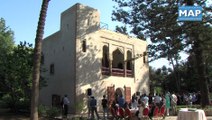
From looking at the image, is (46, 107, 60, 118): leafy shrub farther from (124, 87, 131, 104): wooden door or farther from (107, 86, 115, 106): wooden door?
(124, 87, 131, 104): wooden door

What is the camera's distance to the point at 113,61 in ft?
111

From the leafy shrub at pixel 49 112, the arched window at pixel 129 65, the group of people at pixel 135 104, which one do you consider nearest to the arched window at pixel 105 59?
the arched window at pixel 129 65

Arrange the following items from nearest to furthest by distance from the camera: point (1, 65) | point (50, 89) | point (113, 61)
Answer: point (1, 65) < point (50, 89) < point (113, 61)

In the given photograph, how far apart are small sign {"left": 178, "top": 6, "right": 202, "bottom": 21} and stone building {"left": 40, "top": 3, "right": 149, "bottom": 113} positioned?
16.6 ft

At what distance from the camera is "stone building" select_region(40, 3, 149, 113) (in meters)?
27.2

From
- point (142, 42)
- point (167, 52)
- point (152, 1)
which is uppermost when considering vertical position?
point (152, 1)

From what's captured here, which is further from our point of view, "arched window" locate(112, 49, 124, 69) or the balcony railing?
"arched window" locate(112, 49, 124, 69)

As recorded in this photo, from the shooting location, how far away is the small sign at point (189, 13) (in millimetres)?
24766

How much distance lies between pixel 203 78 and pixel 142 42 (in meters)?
8.59

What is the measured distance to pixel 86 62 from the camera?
27.8 meters

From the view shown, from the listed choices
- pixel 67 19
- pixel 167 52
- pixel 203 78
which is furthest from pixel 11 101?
pixel 203 78

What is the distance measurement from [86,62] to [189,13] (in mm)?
9069

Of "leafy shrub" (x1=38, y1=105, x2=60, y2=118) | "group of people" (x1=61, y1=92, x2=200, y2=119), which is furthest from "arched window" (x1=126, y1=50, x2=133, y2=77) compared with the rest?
"leafy shrub" (x1=38, y1=105, x2=60, y2=118)

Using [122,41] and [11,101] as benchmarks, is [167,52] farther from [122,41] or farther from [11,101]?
[11,101]
